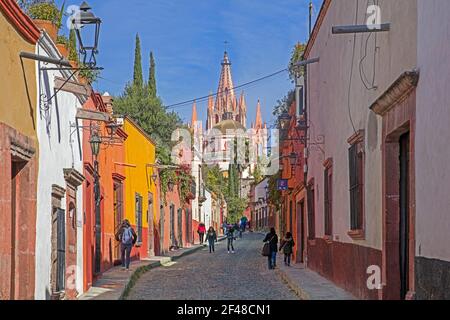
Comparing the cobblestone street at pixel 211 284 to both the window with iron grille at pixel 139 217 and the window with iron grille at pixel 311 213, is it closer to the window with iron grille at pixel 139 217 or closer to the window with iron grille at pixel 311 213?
the window with iron grille at pixel 311 213

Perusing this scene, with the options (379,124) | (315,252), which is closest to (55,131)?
(379,124)

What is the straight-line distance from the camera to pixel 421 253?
8.62m

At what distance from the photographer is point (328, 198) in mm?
18297

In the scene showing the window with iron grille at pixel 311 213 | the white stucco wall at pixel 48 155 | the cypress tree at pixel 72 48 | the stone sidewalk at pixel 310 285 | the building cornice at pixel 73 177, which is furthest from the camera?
the window with iron grille at pixel 311 213

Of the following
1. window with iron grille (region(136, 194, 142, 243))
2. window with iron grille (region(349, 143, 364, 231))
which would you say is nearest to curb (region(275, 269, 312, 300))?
window with iron grille (region(349, 143, 364, 231))

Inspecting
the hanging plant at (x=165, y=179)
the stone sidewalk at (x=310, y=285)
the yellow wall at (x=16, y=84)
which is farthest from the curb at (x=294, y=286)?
the hanging plant at (x=165, y=179)

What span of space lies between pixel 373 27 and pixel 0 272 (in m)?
5.97

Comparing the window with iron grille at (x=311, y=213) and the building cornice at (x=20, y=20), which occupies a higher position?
the building cornice at (x=20, y=20)

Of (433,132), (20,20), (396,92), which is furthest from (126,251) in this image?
(433,132)

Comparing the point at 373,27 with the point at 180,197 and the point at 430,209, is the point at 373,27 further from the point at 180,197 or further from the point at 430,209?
the point at 180,197

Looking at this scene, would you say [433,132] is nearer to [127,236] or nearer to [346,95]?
[346,95]

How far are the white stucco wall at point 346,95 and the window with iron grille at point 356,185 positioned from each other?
372 mm

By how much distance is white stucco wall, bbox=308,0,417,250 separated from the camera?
10.3 meters

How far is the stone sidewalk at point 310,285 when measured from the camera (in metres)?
14.2
